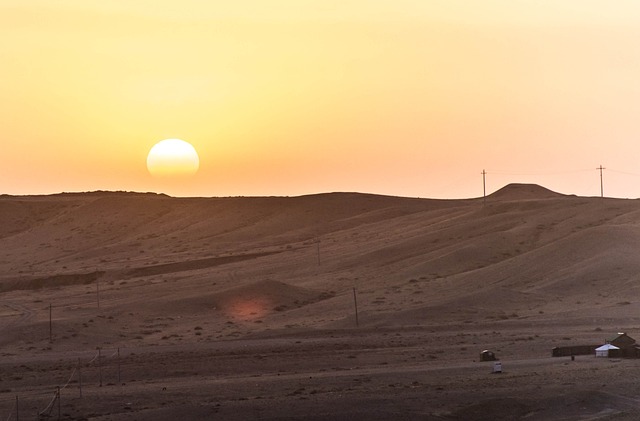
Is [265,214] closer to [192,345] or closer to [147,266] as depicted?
[147,266]

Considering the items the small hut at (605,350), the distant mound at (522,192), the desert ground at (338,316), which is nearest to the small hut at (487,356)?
the desert ground at (338,316)

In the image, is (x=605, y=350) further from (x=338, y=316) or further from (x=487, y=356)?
(x=338, y=316)

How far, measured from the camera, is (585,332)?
204 feet

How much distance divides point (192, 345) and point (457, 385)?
19.4 metres

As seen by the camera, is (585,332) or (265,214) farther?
(265,214)

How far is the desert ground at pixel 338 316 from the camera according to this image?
146 feet

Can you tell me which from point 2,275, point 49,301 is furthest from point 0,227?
point 49,301

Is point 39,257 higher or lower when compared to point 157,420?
higher

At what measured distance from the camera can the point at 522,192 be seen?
149 meters

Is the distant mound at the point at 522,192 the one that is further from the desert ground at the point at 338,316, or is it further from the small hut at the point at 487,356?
the small hut at the point at 487,356

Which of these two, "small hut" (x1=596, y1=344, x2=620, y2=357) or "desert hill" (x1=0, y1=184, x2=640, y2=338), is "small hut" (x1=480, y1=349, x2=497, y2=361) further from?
"desert hill" (x1=0, y1=184, x2=640, y2=338)

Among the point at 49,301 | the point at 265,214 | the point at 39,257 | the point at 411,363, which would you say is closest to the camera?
the point at 411,363

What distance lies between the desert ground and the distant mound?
1.39 meters

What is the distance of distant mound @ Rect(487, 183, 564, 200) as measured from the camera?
144375 mm
